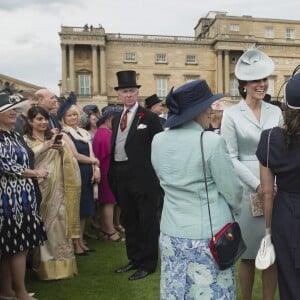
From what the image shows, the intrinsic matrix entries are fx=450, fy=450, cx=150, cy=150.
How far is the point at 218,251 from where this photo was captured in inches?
A: 104

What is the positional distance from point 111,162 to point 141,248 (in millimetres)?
1102

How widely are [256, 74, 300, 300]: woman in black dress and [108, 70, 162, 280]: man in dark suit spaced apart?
252 cm

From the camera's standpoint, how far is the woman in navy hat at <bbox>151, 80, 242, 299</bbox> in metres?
2.71

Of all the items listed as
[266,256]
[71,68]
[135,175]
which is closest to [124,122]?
[135,175]

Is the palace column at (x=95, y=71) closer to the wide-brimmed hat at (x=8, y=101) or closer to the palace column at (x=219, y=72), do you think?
the palace column at (x=219, y=72)

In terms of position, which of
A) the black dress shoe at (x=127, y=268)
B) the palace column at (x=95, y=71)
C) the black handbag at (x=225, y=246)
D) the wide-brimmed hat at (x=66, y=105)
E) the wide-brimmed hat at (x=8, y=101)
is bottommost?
the black dress shoe at (x=127, y=268)

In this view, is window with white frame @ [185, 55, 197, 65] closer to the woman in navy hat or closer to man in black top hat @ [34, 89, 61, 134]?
man in black top hat @ [34, 89, 61, 134]

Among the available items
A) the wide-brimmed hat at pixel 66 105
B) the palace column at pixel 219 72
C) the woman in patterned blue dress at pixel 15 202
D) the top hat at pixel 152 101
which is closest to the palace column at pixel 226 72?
the palace column at pixel 219 72

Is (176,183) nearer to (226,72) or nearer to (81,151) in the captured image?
(81,151)

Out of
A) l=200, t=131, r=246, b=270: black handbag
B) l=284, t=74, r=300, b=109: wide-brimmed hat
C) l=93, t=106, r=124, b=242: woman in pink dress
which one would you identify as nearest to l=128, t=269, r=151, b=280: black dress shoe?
l=93, t=106, r=124, b=242: woman in pink dress

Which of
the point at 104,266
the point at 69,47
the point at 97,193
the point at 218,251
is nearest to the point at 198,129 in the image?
the point at 218,251

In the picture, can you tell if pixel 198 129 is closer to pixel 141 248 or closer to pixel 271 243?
pixel 271 243

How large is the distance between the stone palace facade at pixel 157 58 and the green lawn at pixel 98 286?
4859cm

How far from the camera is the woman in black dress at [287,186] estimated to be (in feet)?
8.37
